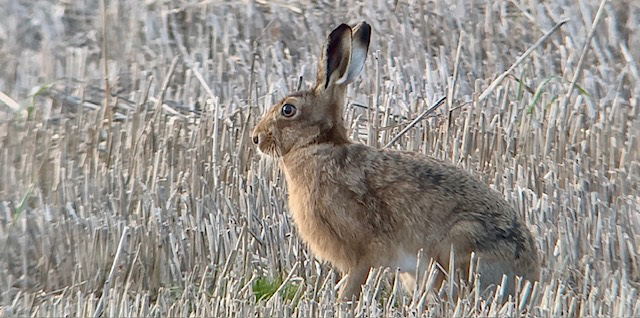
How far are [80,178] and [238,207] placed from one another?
0.95 m

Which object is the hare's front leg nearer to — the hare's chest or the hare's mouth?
the hare's chest

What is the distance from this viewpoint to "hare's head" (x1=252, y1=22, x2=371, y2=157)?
5191 millimetres

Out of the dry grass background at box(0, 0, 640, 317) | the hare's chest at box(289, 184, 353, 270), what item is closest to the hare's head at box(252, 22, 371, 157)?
the hare's chest at box(289, 184, 353, 270)

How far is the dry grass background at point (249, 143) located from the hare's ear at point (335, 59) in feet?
2.41

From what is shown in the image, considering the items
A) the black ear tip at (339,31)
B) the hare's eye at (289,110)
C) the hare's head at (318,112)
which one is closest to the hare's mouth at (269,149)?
the hare's head at (318,112)

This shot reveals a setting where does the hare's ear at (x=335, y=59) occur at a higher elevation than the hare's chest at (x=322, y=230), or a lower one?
higher

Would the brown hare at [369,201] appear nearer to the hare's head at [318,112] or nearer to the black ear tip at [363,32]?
the hare's head at [318,112]

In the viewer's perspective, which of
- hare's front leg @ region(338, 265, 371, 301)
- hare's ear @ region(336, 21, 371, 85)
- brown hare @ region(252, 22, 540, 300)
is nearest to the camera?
brown hare @ region(252, 22, 540, 300)

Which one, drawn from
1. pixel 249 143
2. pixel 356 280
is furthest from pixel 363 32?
pixel 249 143

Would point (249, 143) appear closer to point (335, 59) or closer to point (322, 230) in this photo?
point (335, 59)

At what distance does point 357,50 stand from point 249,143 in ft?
4.11

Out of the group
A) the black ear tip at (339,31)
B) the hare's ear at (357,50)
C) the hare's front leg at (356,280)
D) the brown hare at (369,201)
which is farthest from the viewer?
the hare's ear at (357,50)

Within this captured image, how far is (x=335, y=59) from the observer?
521cm

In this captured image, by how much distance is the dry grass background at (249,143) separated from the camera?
5.06 metres
